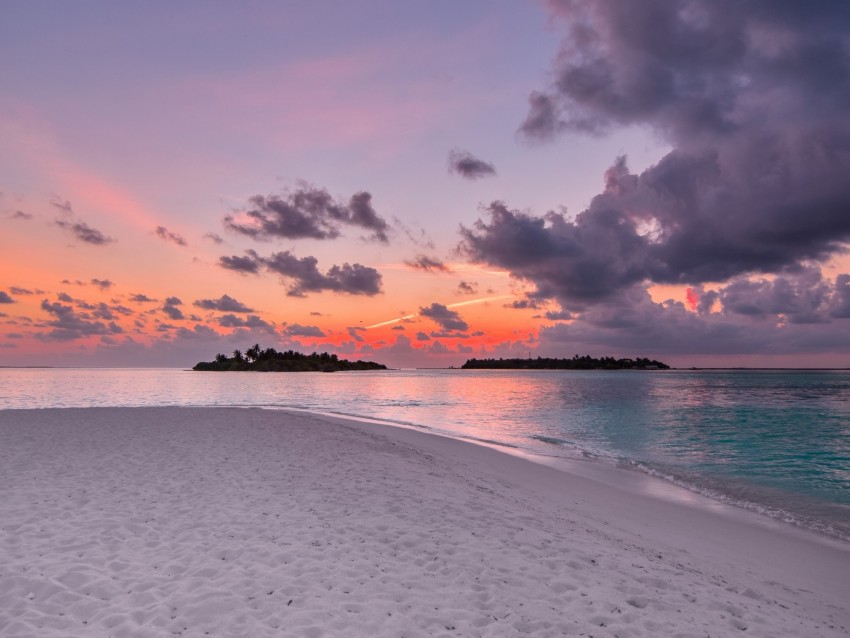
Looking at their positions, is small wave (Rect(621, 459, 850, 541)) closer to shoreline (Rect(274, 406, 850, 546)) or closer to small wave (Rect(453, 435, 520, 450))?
shoreline (Rect(274, 406, 850, 546))

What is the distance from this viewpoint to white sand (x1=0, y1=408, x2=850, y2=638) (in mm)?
6594

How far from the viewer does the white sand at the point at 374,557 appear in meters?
6.59

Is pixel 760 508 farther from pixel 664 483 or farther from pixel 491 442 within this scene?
pixel 491 442

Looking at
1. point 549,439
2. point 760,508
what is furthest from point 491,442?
point 760,508

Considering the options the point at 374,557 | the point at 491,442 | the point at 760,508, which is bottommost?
the point at 760,508

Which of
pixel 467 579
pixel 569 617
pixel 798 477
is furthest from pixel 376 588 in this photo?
pixel 798 477

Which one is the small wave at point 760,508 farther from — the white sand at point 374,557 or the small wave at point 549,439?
the small wave at point 549,439

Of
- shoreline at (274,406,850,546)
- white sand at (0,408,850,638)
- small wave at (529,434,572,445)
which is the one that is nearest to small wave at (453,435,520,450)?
shoreline at (274,406,850,546)

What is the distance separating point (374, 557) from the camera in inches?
337

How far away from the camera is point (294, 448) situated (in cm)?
2048

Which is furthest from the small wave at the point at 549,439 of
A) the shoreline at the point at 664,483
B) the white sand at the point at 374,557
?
the white sand at the point at 374,557

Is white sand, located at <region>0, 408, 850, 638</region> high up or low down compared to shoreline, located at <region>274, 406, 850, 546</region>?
up

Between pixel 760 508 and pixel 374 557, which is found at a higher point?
pixel 374 557

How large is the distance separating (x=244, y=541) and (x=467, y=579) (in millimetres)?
4280
